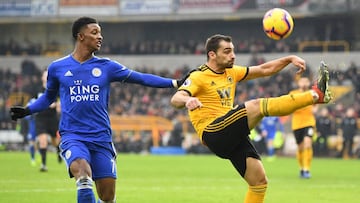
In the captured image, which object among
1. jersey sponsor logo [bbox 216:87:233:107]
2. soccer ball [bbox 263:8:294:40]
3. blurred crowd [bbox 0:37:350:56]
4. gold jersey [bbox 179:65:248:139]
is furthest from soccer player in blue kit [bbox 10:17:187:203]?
blurred crowd [bbox 0:37:350:56]

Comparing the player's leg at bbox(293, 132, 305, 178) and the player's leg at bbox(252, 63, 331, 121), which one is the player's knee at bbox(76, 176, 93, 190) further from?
the player's leg at bbox(293, 132, 305, 178)

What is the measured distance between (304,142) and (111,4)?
31264 millimetres

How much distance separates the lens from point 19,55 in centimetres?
5100

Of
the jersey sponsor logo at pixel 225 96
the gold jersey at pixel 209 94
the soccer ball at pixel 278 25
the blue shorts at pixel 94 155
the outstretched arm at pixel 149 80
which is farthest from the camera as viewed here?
the soccer ball at pixel 278 25

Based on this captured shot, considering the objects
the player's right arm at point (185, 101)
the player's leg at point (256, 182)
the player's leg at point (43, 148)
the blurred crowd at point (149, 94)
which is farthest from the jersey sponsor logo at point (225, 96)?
the blurred crowd at point (149, 94)

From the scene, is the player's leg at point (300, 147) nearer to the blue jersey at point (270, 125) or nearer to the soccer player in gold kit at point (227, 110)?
the soccer player in gold kit at point (227, 110)

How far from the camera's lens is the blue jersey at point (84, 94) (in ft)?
29.9

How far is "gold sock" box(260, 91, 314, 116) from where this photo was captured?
8281mm

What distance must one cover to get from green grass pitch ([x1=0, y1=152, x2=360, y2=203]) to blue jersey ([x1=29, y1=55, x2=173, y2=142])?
13.9 feet

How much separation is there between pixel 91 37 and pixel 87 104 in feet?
2.77

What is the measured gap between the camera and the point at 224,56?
10055 millimetres

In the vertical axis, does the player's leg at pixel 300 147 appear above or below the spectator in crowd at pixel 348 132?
above

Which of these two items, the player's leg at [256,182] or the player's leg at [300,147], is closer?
the player's leg at [256,182]

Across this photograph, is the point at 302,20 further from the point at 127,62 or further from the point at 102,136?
the point at 102,136
